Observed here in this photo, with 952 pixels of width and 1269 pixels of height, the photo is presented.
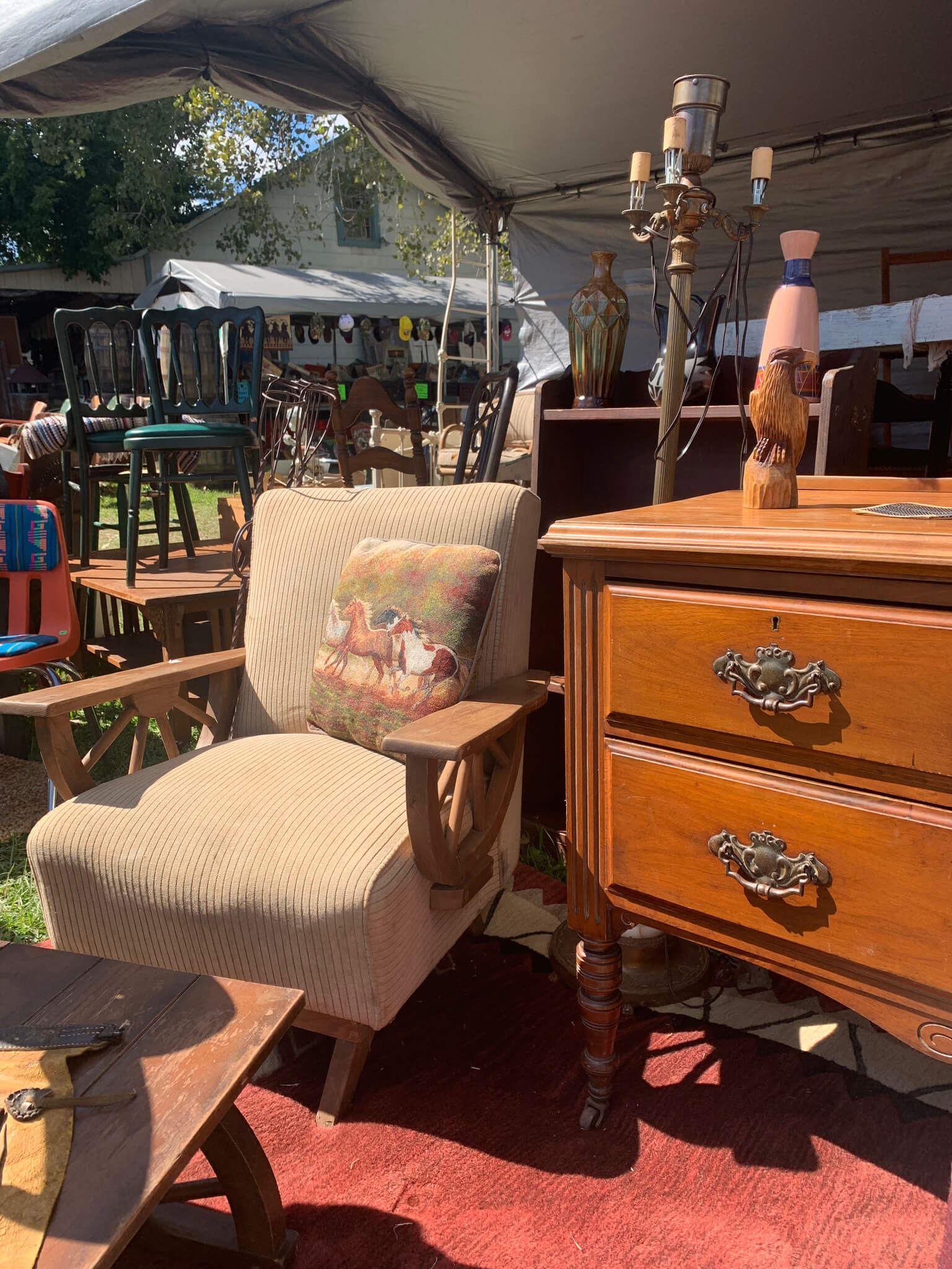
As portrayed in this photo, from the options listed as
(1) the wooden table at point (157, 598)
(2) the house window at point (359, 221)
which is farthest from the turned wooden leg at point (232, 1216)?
(2) the house window at point (359, 221)

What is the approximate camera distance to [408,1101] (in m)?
1.71

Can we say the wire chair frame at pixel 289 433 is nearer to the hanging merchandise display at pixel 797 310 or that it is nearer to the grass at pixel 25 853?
the grass at pixel 25 853

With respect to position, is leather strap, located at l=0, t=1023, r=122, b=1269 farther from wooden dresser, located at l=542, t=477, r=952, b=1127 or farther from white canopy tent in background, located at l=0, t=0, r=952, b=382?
white canopy tent in background, located at l=0, t=0, r=952, b=382

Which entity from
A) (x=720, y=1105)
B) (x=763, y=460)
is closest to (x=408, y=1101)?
(x=720, y=1105)

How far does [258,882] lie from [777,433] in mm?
1180

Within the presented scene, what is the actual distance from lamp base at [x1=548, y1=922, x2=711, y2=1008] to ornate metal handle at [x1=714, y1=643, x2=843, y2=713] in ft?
A: 3.15

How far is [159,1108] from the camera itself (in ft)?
3.22

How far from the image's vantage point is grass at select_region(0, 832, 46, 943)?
230 cm

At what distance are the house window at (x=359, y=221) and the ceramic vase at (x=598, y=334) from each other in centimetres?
1409

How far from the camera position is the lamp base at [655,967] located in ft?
6.45

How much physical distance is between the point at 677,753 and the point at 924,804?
366 mm

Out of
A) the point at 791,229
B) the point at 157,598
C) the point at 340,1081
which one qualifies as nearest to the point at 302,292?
the point at 791,229

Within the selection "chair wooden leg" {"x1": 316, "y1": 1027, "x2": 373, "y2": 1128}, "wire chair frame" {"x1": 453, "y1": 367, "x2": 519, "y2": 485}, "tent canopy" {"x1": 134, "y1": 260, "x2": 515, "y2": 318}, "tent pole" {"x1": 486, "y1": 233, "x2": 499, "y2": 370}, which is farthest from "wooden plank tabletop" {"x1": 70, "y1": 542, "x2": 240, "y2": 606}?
"tent canopy" {"x1": 134, "y1": 260, "x2": 515, "y2": 318}

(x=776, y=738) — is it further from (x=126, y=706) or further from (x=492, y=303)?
(x=492, y=303)
